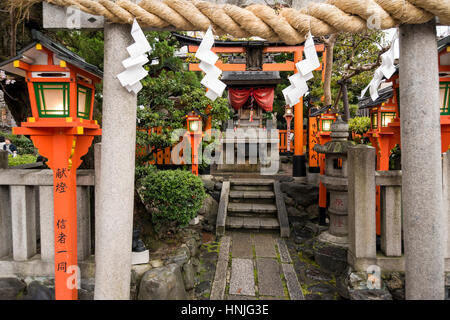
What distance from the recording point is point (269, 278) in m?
4.03

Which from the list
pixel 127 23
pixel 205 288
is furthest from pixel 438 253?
pixel 205 288

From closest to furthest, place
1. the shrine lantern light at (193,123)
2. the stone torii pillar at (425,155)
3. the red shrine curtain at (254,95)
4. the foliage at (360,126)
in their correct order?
the stone torii pillar at (425,155) → the shrine lantern light at (193,123) → the foliage at (360,126) → the red shrine curtain at (254,95)

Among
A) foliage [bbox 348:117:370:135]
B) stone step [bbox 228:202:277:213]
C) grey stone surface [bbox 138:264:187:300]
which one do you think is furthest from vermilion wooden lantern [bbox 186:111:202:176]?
foliage [bbox 348:117:370:135]

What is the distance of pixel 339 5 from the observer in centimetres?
159

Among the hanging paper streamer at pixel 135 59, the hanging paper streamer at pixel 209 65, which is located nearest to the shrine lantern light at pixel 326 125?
the hanging paper streamer at pixel 209 65

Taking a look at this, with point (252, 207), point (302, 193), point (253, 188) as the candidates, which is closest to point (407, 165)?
point (252, 207)

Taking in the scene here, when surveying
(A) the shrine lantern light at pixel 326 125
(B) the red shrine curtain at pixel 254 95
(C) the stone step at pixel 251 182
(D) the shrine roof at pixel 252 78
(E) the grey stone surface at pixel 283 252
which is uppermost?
(D) the shrine roof at pixel 252 78

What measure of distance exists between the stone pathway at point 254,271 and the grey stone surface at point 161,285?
28.3 inches

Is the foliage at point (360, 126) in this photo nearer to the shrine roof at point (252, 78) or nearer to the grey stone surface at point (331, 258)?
the shrine roof at point (252, 78)

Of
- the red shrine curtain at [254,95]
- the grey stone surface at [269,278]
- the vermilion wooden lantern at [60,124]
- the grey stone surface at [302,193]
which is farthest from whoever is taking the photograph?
the red shrine curtain at [254,95]

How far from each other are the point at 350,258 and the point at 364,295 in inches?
17.3

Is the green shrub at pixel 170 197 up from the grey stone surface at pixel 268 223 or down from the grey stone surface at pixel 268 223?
up

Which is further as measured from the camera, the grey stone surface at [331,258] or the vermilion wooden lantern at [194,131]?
the vermilion wooden lantern at [194,131]

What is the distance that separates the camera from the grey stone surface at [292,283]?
3568 mm
